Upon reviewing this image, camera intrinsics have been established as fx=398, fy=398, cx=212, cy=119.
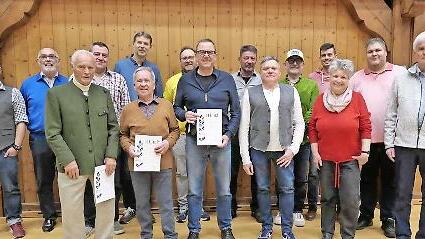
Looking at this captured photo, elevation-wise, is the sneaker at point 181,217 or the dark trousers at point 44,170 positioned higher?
the dark trousers at point 44,170

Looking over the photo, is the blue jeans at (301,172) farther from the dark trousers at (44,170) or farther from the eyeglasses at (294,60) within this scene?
the dark trousers at (44,170)

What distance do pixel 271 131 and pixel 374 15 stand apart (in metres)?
1.95

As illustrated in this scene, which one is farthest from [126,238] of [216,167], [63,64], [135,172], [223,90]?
[63,64]

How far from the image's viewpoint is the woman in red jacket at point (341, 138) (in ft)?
9.12

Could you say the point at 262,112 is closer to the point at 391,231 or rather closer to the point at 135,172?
the point at 135,172

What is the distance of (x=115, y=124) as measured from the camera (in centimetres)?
271

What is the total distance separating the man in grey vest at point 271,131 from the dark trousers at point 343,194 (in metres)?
0.25

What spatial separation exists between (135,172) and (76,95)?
689 mm

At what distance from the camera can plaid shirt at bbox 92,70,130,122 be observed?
10.5ft

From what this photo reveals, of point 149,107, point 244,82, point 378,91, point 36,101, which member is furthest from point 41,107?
point 378,91

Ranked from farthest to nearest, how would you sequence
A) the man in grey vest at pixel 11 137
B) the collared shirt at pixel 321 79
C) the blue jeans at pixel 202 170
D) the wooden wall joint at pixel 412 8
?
the wooden wall joint at pixel 412 8 → the collared shirt at pixel 321 79 → the man in grey vest at pixel 11 137 → the blue jeans at pixel 202 170

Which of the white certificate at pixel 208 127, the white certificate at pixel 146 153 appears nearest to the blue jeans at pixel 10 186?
the white certificate at pixel 146 153

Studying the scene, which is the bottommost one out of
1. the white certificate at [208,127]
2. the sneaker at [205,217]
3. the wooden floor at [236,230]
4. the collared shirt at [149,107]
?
the wooden floor at [236,230]

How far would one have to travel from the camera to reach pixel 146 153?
2773 millimetres
